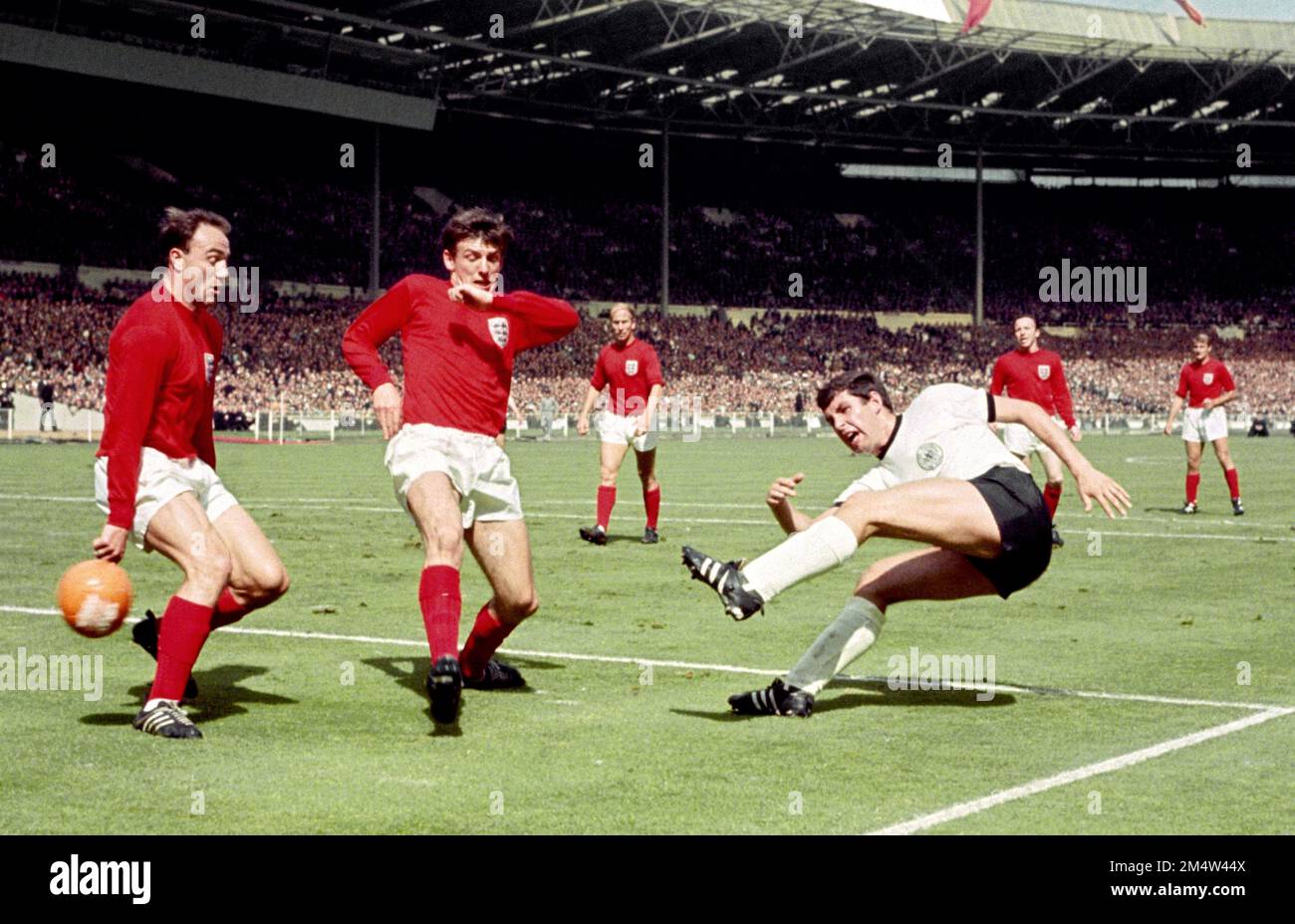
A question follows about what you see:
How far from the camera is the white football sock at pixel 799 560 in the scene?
→ 6379mm

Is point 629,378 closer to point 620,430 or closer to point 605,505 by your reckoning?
point 620,430

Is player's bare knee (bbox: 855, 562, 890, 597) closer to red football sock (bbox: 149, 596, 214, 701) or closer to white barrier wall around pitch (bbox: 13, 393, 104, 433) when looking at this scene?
red football sock (bbox: 149, 596, 214, 701)

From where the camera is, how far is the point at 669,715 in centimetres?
716

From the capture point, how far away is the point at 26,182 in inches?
2073

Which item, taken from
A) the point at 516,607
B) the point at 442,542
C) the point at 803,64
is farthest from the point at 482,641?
the point at 803,64

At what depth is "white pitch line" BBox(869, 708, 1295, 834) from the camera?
5.18m

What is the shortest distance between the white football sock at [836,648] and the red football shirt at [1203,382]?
15571mm

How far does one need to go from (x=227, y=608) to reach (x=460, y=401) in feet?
4.76

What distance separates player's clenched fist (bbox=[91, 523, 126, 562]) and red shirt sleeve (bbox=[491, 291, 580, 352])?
→ 205cm

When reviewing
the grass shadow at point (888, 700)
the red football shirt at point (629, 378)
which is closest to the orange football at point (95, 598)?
the grass shadow at point (888, 700)

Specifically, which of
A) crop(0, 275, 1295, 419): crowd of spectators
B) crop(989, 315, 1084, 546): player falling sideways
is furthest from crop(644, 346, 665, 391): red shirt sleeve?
crop(0, 275, 1295, 419): crowd of spectators

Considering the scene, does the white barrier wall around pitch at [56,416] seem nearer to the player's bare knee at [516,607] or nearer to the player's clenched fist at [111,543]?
the player's bare knee at [516,607]

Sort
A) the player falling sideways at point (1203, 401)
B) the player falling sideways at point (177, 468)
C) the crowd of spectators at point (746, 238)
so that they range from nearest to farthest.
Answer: the player falling sideways at point (177, 468) → the player falling sideways at point (1203, 401) → the crowd of spectators at point (746, 238)
